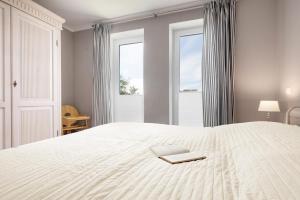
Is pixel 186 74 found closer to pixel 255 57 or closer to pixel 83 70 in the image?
pixel 255 57

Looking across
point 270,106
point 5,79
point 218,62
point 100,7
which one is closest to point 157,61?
point 218,62

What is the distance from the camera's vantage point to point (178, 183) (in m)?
0.65

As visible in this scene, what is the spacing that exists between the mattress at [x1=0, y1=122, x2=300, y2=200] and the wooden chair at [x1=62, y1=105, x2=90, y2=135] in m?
2.46

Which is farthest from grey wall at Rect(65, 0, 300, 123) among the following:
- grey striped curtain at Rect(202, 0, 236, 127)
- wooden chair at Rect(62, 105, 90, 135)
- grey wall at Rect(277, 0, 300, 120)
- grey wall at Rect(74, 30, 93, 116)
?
wooden chair at Rect(62, 105, 90, 135)

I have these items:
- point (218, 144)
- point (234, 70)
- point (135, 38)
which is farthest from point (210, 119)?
point (135, 38)

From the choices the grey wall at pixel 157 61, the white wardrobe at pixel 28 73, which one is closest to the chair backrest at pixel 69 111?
the white wardrobe at pixel 28 73

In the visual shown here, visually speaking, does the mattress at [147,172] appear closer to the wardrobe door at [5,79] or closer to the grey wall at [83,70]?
the wardrobe door at [5,79]

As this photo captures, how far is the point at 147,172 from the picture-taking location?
0.75 m

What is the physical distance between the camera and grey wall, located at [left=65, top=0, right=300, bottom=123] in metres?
2.32

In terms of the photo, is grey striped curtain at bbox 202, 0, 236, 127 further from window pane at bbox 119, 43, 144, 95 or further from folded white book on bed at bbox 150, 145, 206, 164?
folded white book on bed at bbox 150, 145, 206, 164

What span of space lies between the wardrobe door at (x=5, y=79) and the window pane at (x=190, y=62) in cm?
260

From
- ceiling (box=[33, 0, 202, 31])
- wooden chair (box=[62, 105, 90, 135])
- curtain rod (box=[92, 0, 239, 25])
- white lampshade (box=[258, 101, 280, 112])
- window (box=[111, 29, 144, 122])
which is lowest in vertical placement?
wooden chair (box=[62, 105, 90, 135])

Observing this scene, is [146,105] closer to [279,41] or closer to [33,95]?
[33,95]

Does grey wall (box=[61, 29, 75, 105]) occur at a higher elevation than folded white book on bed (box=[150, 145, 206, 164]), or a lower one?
higher
